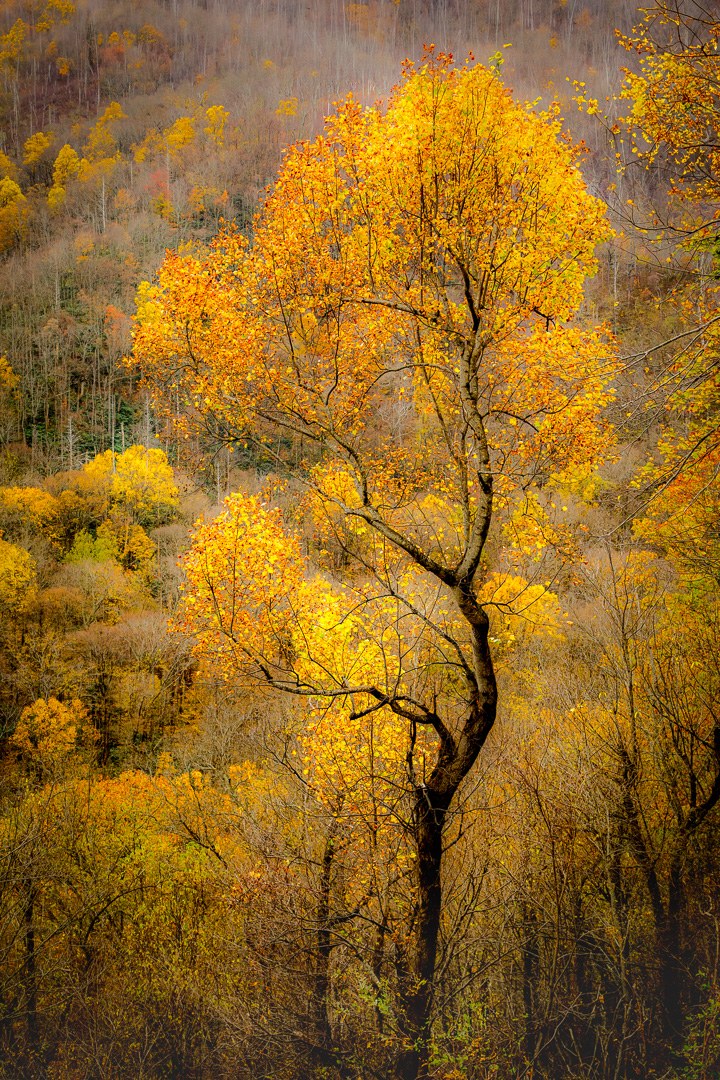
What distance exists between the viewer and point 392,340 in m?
6.96

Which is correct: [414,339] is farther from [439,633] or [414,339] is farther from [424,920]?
[424,920]

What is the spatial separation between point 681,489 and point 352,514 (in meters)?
6.94

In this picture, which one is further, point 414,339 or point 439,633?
point 414,339

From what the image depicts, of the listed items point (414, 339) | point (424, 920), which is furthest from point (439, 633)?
point (414, 339)

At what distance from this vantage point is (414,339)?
259 inches

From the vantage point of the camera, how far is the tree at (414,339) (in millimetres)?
5598

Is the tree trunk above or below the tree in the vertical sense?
below

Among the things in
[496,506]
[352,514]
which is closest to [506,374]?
[496,506]

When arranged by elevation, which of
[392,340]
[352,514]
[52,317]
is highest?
[52,317]

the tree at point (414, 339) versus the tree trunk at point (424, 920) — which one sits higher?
the tree at point (414, 339)

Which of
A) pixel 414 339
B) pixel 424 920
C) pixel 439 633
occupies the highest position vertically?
pixel 414 339

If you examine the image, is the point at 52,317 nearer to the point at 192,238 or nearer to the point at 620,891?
the point at 192,238

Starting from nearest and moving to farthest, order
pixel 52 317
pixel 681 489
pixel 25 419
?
pixel 681 489
pixel 25 419
pixel 52 317

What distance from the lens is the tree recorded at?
5.60 meters
